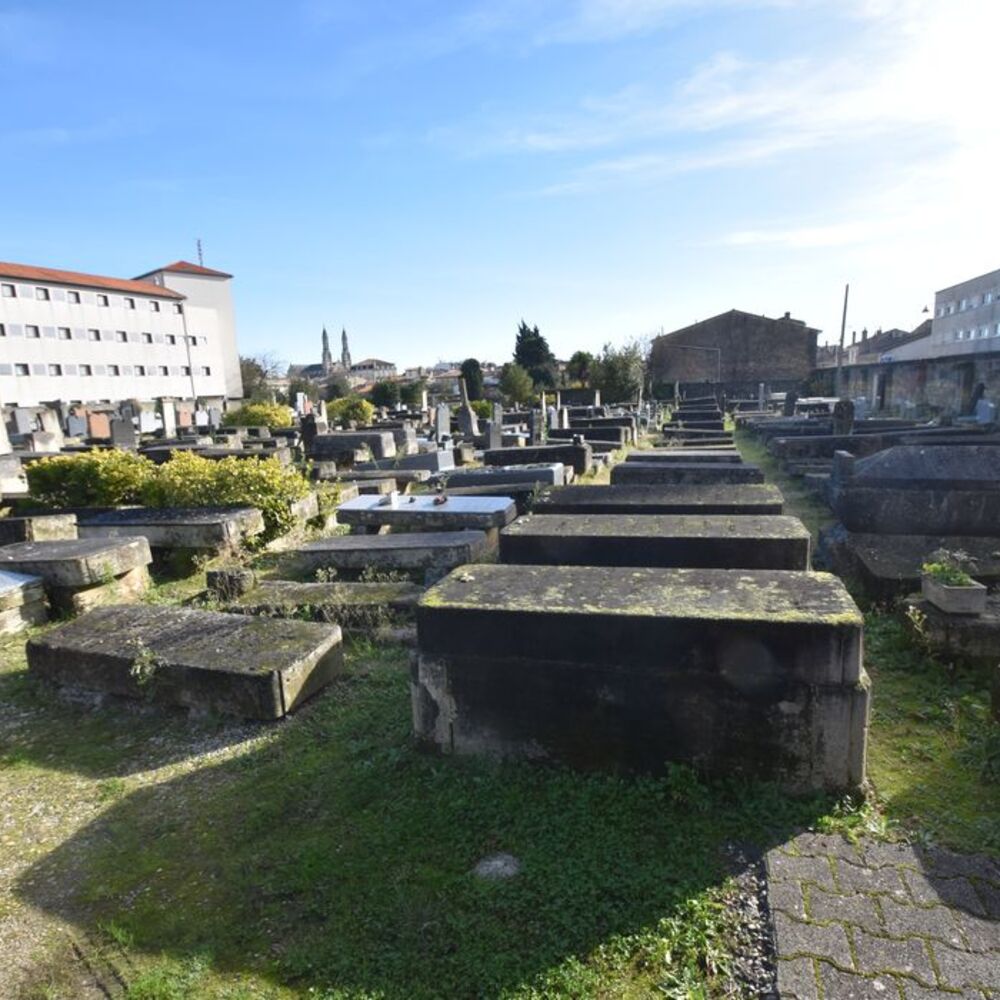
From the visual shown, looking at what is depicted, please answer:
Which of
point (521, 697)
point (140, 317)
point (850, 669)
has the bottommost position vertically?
point (521, 697)

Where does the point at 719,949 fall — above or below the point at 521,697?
below

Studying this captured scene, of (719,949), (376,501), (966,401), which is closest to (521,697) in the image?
(719,949)

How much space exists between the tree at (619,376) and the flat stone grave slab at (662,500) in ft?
116

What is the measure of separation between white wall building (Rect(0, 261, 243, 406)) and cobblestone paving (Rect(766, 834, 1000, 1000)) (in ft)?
155

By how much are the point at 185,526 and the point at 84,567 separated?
4.43 ft

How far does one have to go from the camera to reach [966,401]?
61.7 feet

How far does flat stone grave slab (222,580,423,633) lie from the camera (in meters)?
5.00

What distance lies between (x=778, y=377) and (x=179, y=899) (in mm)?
53283

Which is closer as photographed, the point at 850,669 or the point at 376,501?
the point at 850,669

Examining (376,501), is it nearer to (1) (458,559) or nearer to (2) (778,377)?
(1) (458,559)

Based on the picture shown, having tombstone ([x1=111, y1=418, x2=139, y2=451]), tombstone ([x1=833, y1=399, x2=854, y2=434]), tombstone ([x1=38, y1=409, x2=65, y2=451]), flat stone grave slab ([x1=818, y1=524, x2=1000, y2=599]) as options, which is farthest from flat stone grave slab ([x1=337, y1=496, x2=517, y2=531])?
tombstone ([x1=38, y1=409, x2=65, y2=451])

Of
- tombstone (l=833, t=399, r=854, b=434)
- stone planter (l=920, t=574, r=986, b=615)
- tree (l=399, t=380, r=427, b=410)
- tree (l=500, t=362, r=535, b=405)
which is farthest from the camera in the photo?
tree (l=399, t=380, r=427, b=410)

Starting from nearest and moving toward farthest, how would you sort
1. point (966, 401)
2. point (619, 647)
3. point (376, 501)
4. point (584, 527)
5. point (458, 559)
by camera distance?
point (619, 647) < point (584, 527) < point (458, 559) < point (376, 501) < point (966, 401)

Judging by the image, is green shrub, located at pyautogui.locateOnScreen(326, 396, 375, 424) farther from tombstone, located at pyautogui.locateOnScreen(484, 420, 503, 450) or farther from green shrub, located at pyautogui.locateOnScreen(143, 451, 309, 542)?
green shrub, located at pyautogui.locateOnScreen(143, 451, 309, 542)
